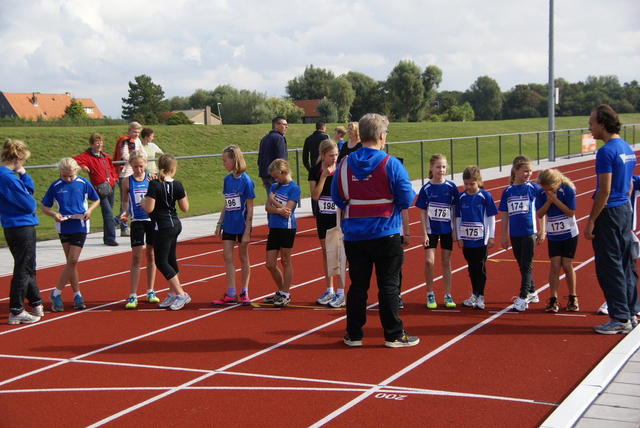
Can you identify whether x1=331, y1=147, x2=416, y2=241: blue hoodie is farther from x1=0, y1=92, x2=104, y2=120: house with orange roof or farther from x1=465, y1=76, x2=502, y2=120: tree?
x1=465, y1=76, x2=502, y2=120: tree

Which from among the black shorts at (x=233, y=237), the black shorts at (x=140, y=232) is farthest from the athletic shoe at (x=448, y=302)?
the black shorts at (x=140, y=232)

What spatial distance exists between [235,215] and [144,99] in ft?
300

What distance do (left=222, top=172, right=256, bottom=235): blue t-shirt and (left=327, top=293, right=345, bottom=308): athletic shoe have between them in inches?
48.5

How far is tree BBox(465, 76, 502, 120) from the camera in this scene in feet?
365

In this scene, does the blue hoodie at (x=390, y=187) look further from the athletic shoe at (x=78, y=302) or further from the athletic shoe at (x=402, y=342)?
the athletic shoe at (x=78, y=302)

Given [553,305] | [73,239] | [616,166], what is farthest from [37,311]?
[616,166]

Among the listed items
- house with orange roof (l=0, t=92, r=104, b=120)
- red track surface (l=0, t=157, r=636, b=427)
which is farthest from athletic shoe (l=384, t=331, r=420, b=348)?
house with orange roof (l=0, t=92, r=104, b=120)

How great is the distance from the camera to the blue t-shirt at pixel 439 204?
24.0 feet

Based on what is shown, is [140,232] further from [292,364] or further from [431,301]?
[431,301]

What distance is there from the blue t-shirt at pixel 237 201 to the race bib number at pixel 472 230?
7.51 feet

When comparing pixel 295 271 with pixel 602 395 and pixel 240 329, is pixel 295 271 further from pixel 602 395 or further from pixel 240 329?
pixel 602 395

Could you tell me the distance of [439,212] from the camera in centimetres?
735

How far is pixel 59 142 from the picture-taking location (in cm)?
3447

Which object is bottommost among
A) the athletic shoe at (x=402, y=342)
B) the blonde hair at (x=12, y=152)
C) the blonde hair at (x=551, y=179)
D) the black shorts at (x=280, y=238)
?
the athletic shoe at (x=402, y=342)
